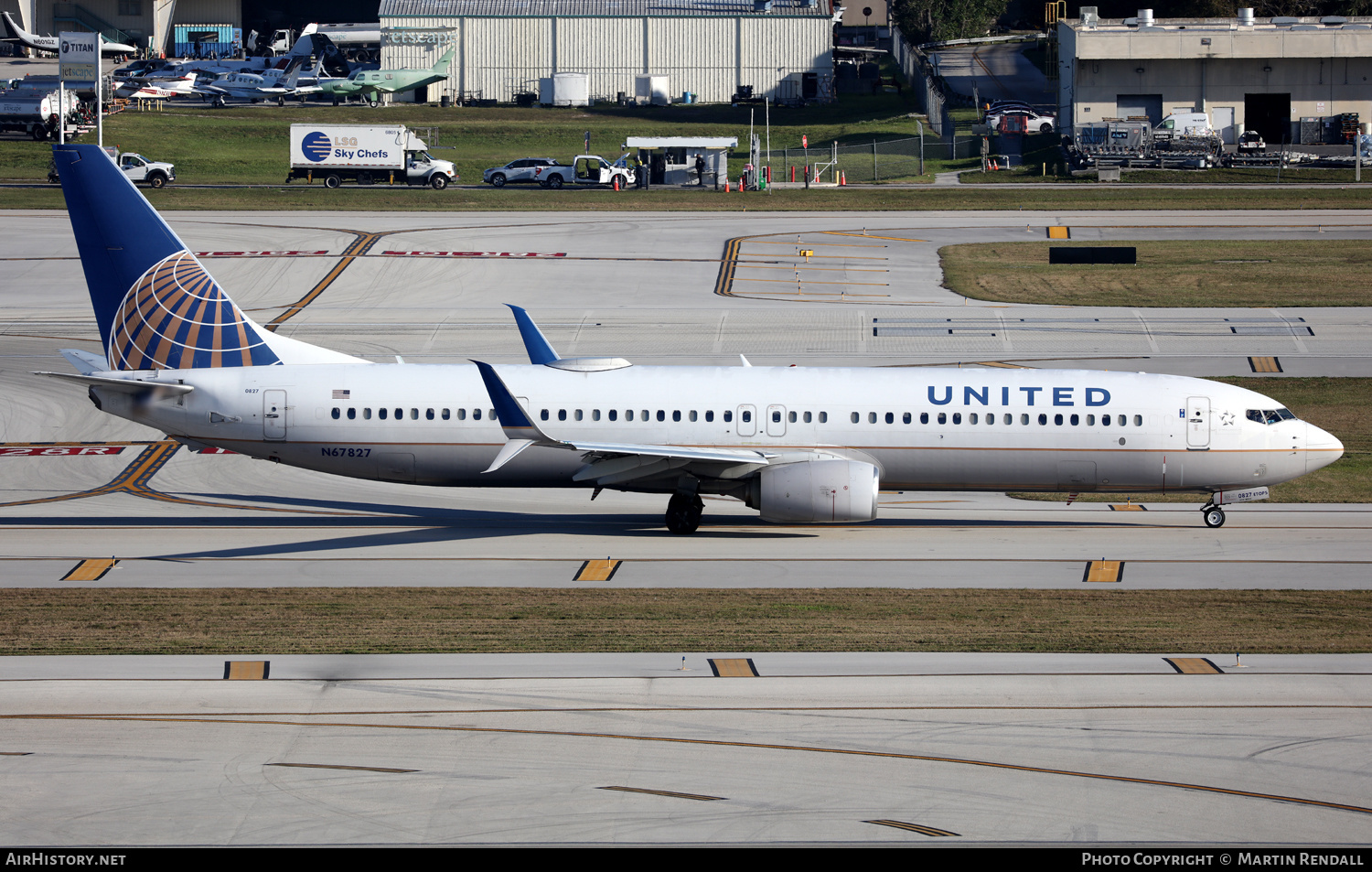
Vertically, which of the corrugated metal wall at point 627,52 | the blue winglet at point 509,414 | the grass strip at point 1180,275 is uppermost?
the corrugated metal wall at point 627,52

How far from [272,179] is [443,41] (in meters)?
33.4

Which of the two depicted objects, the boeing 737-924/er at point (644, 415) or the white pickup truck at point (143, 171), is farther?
the white pickup truck at point (143, 171)

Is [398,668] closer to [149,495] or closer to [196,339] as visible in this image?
[196,339]

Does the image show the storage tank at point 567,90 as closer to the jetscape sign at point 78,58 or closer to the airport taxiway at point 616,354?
the jetscape sign at point 78,58

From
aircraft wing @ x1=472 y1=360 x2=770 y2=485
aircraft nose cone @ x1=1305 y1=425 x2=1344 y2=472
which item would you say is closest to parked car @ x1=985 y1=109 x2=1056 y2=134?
aircraft nose cone @ x1=1305 y1=425 x2=1344 y2=472

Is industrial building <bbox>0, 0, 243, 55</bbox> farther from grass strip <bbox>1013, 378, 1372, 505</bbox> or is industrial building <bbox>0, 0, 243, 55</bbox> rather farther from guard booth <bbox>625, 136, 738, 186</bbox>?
grass strip <bbox>1013, 378, 1372, 505</bbox>

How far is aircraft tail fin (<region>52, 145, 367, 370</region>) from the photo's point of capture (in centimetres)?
3189

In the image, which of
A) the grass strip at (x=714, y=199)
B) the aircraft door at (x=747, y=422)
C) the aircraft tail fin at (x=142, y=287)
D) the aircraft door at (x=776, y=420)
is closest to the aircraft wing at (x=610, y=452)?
the aircraft door at (x=747, y=422)

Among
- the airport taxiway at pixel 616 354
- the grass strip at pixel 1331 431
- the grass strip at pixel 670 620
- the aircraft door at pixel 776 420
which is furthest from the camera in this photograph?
the grass strip at pixel 1331 431

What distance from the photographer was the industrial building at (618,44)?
4719 inches

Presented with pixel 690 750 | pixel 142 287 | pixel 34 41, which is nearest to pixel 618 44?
pixel 34 41

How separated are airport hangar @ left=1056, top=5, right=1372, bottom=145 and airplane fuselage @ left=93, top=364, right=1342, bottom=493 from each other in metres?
68.3

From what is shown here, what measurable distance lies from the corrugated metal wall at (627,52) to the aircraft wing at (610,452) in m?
94.5

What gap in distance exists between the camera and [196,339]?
106 feet
